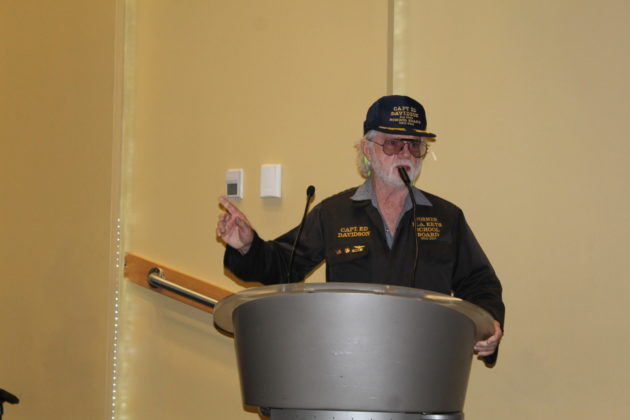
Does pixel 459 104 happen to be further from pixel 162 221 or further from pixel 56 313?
pixel 56 313

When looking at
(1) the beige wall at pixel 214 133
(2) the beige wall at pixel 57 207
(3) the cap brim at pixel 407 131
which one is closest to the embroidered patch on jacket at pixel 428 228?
(3) the cap brim at pixel 407 131

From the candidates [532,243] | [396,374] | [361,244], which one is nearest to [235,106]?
[361,244]

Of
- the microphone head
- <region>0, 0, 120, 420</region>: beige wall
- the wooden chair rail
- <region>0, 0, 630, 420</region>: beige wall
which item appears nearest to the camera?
the microphone head

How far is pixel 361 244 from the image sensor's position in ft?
7.67

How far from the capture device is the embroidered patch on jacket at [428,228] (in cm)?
231

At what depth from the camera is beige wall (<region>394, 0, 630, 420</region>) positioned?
237cm

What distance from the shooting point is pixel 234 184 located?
9.94ft

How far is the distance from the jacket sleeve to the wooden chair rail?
0.54 metres

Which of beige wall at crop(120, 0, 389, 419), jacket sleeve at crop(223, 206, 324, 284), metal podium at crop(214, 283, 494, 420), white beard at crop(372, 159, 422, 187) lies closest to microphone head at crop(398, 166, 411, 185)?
white beard at crop(372, 159, 422, 187)

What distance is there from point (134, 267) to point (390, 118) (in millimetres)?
1326

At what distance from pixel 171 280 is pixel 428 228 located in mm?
1163

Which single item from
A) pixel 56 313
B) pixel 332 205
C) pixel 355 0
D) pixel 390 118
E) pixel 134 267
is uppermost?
pixel 355 0

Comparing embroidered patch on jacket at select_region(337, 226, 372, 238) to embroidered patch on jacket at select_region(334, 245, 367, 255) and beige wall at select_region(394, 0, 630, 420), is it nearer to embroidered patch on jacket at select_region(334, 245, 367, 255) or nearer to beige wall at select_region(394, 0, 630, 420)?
embroidered patch on jacket at select_region(334, 245, 367, 255)

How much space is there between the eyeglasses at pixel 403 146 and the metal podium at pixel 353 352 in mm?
935
